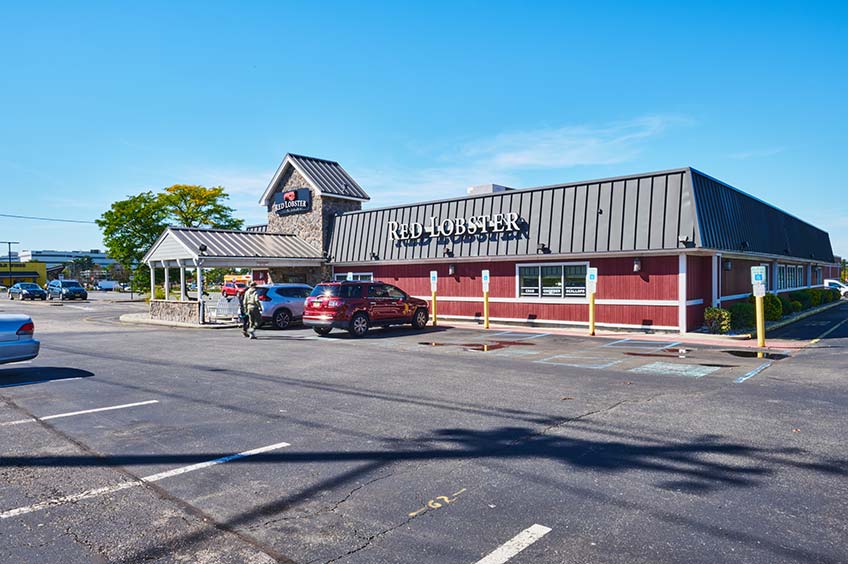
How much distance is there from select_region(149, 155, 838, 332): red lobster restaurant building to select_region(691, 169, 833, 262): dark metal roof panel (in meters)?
0.07

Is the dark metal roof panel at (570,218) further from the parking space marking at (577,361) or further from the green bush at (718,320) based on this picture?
the parking space marking at (577,361)

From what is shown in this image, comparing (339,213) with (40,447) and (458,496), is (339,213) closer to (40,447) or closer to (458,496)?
(40,447)

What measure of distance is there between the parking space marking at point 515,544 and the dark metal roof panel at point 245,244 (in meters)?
21.8

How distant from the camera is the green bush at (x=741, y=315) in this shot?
17938 millimetres

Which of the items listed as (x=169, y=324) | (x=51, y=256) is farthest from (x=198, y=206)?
(x=51, y=256)

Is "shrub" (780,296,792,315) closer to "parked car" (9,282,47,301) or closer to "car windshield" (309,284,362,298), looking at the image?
"car windshield" (309,284,362,298)

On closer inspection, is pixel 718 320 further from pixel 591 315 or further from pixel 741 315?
pixel 591 315

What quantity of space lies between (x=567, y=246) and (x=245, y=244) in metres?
14.7

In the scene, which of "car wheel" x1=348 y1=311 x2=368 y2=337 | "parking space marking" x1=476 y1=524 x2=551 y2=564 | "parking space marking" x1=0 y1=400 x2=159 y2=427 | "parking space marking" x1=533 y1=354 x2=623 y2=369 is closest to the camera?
"parking space marking" x1=476 y1=524 x2=551 y2=564

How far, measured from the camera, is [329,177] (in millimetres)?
30062

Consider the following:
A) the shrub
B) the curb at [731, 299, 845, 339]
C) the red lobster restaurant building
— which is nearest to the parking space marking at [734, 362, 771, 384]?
the curb at [731, 299, 845, 339]

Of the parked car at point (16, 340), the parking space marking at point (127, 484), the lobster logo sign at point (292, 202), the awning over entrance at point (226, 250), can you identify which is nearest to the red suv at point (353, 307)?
the awning over entrance at point (226, 250)

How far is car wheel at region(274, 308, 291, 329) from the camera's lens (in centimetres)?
2181

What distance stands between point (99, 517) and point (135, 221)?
4373 cm
